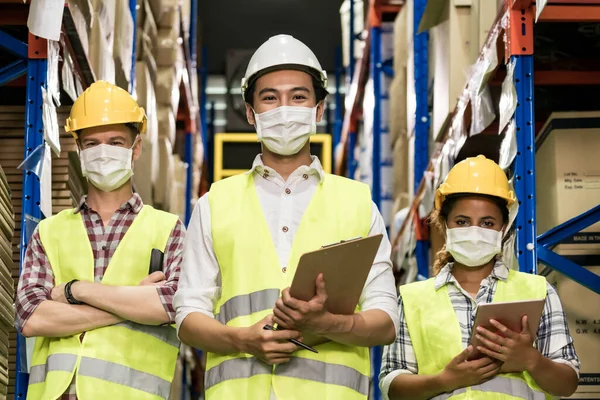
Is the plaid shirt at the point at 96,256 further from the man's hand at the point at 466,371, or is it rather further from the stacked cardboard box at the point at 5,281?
the man's hand at the point at 466,371

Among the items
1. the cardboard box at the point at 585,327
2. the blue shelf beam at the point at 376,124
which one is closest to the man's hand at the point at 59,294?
the cardboard box at the point at 585,327

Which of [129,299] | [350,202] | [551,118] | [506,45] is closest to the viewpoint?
[350,202]

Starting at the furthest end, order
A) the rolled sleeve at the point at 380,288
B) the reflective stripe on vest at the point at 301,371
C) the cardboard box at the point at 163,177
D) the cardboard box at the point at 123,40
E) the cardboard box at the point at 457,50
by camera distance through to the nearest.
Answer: the cardboard box at the point at 163,177, the cardboard box at the point at 123,40, the cardboard box at the point at 457,50, the rolled sleeve at the point at 380,288, the reflective stripe on vest at the point at 301,371

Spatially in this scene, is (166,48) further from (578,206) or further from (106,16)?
(578,206)

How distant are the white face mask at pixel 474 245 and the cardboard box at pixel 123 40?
3.85 metres

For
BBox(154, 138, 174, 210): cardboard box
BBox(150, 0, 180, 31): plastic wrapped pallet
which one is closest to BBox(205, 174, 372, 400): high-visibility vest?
BBox(154, 138, 174, 210): cardboard box

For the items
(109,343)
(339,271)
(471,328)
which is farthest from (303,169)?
(109,343)

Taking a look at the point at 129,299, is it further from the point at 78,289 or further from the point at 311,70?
the point at 311,70

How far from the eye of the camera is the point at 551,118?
6.13 metres

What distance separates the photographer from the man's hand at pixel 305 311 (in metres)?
Result: 3.44

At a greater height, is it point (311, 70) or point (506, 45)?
point (506, 45)

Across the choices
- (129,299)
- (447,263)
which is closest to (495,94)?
(447,263)

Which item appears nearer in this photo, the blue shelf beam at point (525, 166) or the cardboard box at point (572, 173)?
the blue shelf beam at point (525, 166)

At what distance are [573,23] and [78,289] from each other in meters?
A: 3.40
